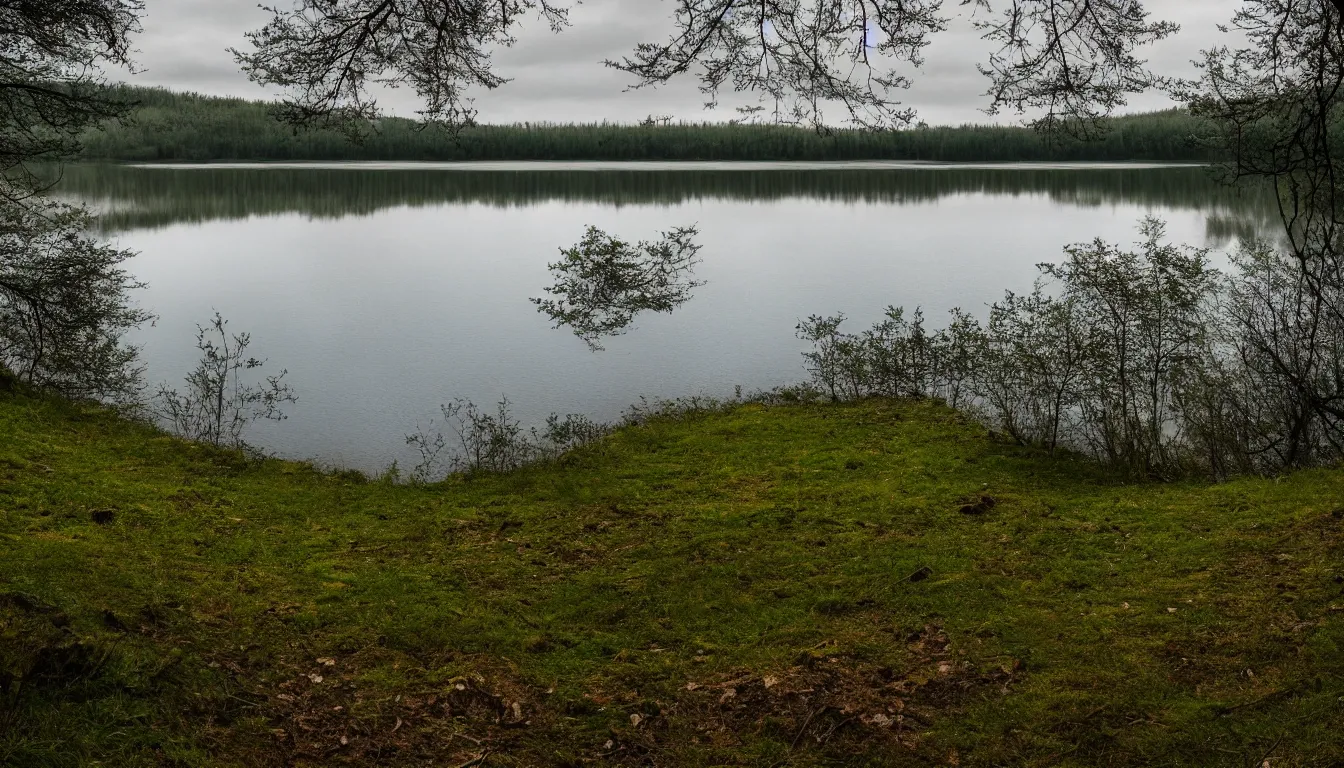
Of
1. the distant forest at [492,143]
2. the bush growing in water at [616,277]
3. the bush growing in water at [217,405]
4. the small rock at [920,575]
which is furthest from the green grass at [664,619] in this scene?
the distant forest at [492,143]

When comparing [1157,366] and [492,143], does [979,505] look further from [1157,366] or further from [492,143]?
[492,143]

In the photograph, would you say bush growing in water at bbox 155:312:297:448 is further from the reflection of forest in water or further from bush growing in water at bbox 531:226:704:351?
the reflection of forest in water

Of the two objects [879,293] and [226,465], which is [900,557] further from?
[879,293]

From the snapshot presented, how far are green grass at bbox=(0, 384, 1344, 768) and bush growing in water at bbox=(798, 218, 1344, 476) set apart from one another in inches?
133

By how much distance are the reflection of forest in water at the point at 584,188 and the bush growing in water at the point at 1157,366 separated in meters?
19.9

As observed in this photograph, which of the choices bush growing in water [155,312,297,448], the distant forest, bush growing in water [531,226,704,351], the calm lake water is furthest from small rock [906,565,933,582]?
the distant forest

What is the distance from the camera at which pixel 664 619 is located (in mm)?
5363

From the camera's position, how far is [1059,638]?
4.73m

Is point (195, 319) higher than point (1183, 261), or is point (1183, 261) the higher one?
point (1183, 261)

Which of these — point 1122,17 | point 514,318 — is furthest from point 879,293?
point 1122,17

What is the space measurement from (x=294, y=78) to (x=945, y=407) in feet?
26.3

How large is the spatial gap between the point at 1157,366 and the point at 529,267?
20678mm

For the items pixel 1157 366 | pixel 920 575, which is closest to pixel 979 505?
pixel 920 575

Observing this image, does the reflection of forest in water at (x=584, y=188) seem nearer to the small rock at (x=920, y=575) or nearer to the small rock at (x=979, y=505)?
the small rock at (x=979, y=505)
